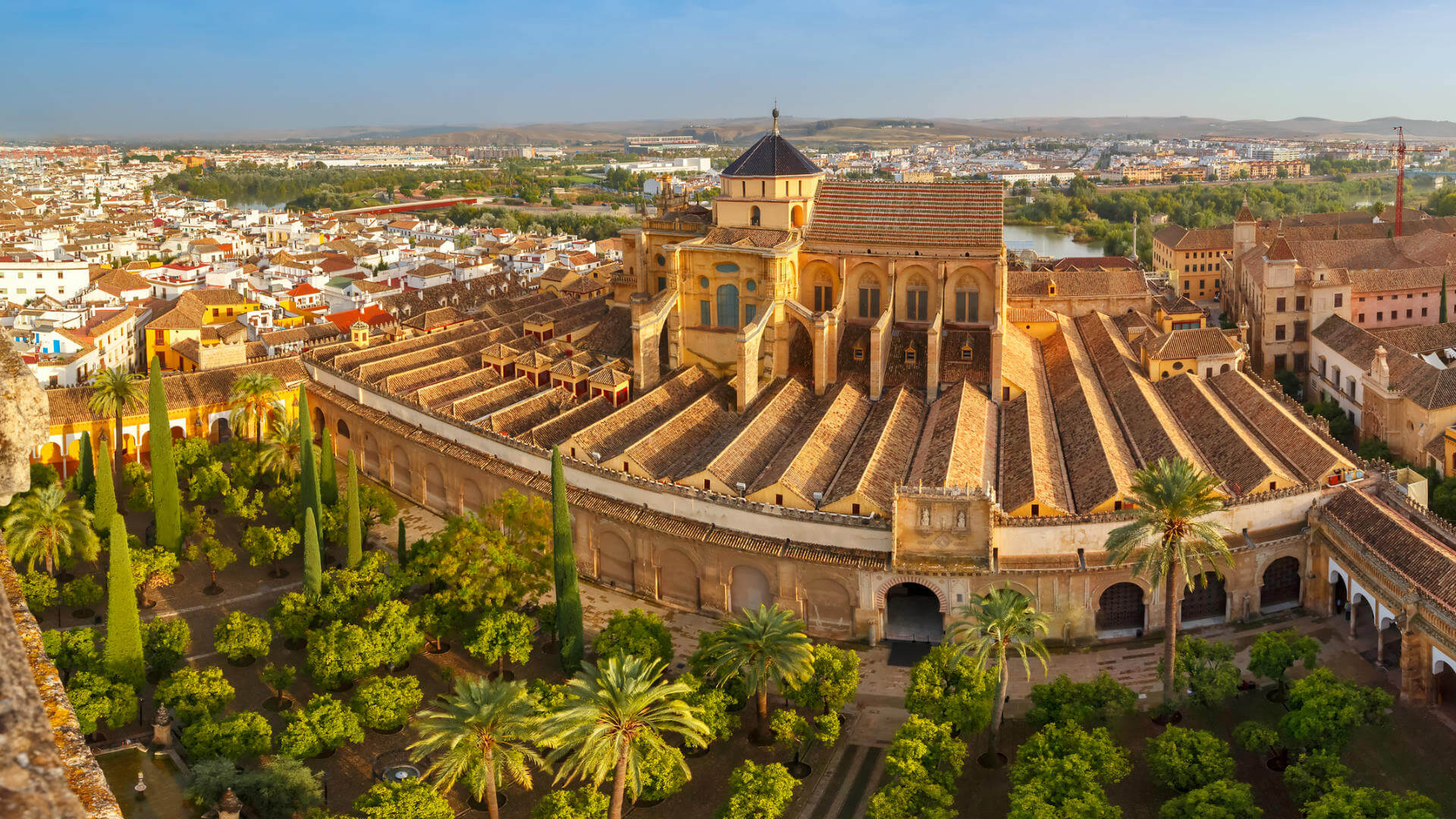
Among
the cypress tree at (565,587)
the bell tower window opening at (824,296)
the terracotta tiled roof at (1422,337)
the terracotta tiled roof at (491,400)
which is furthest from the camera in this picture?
the terracotta tiled roof at (1422,337)

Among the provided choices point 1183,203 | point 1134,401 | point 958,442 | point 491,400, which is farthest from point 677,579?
point 1183,203

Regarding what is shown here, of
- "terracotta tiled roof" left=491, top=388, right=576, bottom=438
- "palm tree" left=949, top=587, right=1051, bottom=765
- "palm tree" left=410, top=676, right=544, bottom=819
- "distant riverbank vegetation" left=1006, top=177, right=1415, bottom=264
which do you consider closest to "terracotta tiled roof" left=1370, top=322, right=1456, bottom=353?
"palm tree" left=949, top=587, right=1051, bottom=765

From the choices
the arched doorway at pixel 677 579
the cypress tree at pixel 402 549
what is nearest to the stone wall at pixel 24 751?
the arched doorway at pixel 677 579

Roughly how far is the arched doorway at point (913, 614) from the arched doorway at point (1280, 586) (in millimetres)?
9714

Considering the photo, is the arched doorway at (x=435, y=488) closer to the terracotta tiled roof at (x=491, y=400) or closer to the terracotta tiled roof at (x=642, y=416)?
the terracotta tiled roof at (x=491, y=400)

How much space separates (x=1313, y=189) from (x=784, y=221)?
136002 mm

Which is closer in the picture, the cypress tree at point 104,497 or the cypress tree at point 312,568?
the cypress tree at point 312,568

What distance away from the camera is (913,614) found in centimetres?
3706

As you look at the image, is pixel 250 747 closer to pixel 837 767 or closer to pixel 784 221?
pixel 837 767

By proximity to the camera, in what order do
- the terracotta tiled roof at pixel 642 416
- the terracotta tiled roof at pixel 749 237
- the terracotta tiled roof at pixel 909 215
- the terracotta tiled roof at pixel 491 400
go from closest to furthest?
the terracotta tiled roof at pixel 642 416 < the terracotta tiled roof at pixel 491 400 < the terracotta tiled roof at pixel 749 237 < the terracotta tiled roof at pixel 909 215

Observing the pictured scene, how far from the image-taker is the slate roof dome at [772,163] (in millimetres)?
51875

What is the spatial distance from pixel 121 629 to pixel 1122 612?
90.3 ft

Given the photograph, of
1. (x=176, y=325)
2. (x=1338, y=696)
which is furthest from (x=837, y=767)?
(x=176, y=325)

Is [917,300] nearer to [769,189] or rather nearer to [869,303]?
[869,303]
